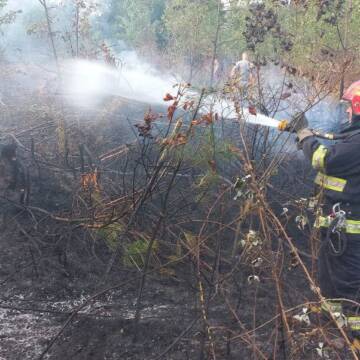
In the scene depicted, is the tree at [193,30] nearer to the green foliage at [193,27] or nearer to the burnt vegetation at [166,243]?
the green foliage at [193,27]

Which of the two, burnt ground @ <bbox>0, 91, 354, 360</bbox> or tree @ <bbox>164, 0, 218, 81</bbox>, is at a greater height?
tree @ <bbox>164, 0, 218, 81</bbox>

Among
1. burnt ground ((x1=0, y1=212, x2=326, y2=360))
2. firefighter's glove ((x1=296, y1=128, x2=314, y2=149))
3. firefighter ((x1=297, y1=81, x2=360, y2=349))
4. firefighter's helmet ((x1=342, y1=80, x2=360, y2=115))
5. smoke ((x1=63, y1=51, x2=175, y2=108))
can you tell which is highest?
firefighter's helmet ((x1=342, y1=80, x2=360, y2=115))

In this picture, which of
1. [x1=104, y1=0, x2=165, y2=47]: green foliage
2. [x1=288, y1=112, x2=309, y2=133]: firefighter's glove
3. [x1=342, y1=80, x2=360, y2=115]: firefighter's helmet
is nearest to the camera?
[x1=342, y1=80, x2=360, y2=115]: firefighter's helmet

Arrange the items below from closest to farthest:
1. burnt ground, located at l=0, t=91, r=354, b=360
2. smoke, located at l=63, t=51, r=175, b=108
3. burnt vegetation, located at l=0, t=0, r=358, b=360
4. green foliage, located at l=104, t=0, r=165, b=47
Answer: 1. burnt vegetation, located at l=0, t=0, r=358, b=360
2. burnt ground, located at l=0, t=91, r=354, b=360
3. smoke, located at l=63, t=51, r=175, b=108
4. green foliage, located at l=104, t=0, r=165, b=47

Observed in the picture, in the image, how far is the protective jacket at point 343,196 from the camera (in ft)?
10.2

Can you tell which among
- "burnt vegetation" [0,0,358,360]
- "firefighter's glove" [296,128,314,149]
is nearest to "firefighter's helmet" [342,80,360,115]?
"firefighter's glove" [296,128,314,149]

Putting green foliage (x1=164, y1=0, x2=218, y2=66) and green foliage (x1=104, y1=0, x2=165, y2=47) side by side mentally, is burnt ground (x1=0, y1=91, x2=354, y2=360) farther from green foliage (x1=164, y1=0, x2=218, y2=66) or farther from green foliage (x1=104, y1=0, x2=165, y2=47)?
green foliage (x1=104, y1=0, x2=165, y2=47)

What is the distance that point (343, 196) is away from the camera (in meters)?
3.21

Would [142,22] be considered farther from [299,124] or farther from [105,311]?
[105,311]

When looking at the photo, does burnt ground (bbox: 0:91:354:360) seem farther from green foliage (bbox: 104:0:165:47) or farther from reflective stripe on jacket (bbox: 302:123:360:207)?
green foliage (bbox: 104:0:165:47)

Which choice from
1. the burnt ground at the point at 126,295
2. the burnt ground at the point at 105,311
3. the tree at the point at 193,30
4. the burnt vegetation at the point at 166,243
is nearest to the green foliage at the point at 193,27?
the tree at the point at 193,30

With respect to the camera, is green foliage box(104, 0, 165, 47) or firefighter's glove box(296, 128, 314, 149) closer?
firefighter's glove box(296, 128, 314, 149)

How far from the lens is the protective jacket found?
10.2 feet

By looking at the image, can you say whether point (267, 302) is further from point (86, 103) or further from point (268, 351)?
point (86, 103)
